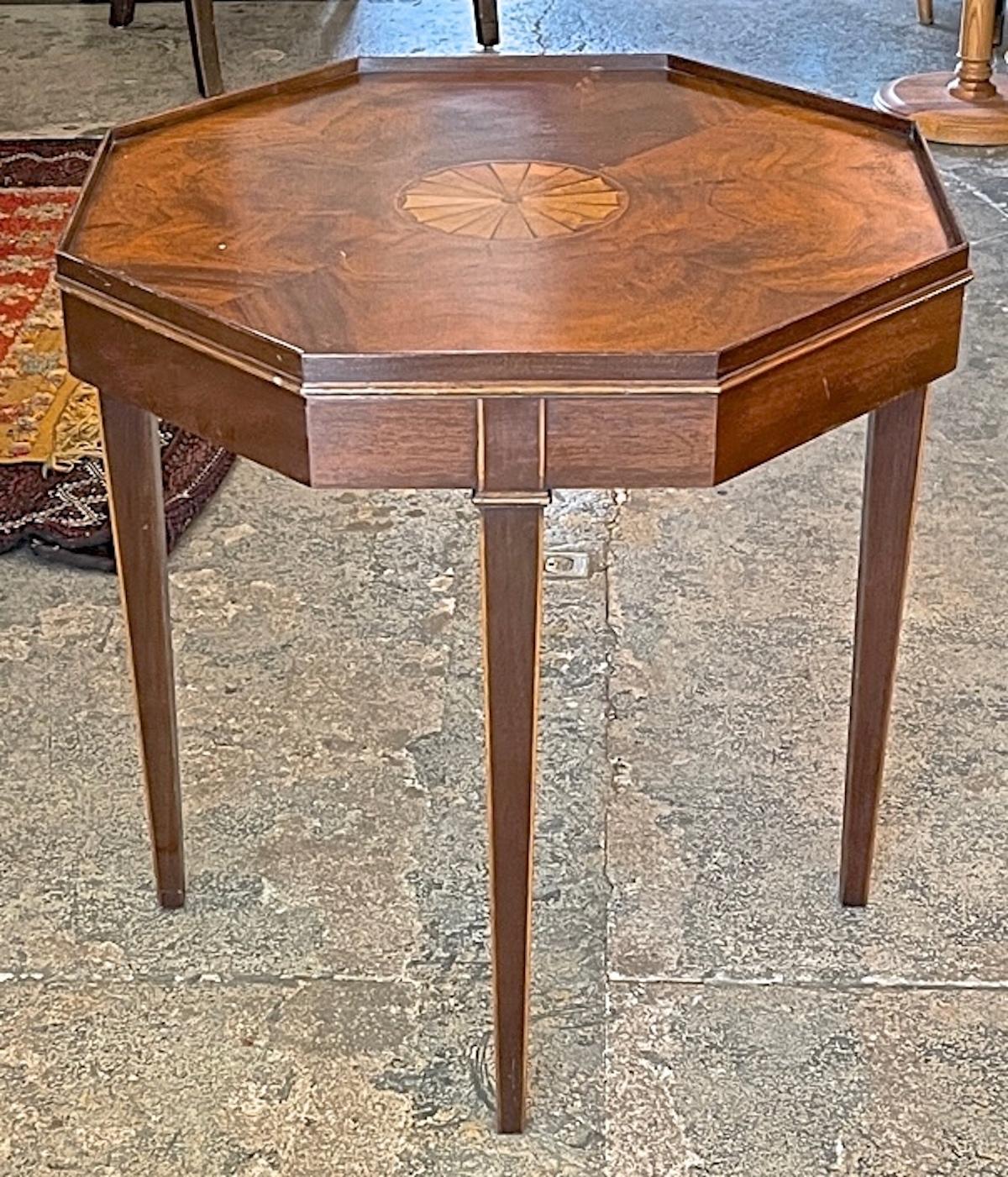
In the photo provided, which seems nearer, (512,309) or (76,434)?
(512,309)

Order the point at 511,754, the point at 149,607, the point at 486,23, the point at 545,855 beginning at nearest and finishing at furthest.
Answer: the point at 511,754, the point at 149,607, the point at 545,855, the point at 486,23

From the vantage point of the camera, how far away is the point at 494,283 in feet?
4.19

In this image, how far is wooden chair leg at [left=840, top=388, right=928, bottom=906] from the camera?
147cm

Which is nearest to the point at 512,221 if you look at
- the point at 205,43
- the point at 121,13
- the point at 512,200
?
the point at 512,200

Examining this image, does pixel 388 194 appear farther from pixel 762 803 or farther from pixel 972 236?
pixel 972 236

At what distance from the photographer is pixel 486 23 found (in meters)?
3.79

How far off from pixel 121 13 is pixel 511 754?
10.1ft

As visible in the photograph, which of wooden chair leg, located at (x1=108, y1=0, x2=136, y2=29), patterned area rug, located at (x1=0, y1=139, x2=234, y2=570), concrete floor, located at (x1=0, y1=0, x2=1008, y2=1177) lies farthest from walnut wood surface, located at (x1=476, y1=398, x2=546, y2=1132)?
wooden chair leg, located at (x1=108, y1=0, x2=136, y2=29)

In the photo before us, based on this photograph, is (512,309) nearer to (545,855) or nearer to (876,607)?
(876,607)

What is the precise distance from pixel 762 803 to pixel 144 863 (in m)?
0.58

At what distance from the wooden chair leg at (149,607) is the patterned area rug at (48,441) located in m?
0.57

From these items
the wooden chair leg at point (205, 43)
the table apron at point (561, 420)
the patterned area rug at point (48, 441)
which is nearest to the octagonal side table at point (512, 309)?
the table apron at point (561, 420)

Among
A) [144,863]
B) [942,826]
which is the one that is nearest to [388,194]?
[144,863]

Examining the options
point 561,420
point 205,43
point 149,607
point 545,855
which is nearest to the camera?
point 561,420
